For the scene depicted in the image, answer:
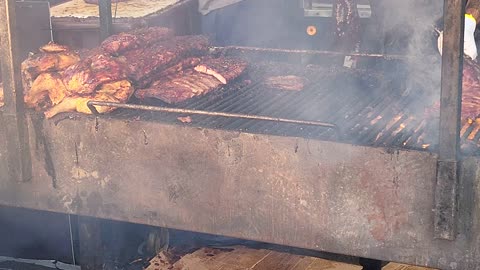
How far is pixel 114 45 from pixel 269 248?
2.50m

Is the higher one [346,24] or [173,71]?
[346,24]

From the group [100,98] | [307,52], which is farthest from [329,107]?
[100,98]

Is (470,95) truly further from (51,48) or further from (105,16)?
(105,16)

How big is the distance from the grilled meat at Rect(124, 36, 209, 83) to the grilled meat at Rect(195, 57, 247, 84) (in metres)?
0.18

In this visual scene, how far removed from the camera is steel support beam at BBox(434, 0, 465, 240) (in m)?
3.37

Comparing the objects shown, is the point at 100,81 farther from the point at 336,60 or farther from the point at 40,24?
the point at 336,60

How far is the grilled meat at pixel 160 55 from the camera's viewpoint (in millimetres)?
4930

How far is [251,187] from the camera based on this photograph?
403 cm

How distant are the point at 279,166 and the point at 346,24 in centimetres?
356

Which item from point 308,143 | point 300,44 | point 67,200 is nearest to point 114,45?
point 67,200

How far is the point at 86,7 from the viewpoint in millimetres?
8492

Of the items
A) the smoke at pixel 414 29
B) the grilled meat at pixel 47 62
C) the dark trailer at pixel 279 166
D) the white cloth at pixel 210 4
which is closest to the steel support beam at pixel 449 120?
the dark trailer at pixel 279 166

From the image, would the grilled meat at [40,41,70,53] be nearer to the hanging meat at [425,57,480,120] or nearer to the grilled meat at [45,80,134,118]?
the grilled meat at [45,80,134,118]

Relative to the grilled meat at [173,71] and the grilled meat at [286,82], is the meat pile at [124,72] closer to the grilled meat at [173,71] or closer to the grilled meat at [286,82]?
the grilled meat at [173,71]
